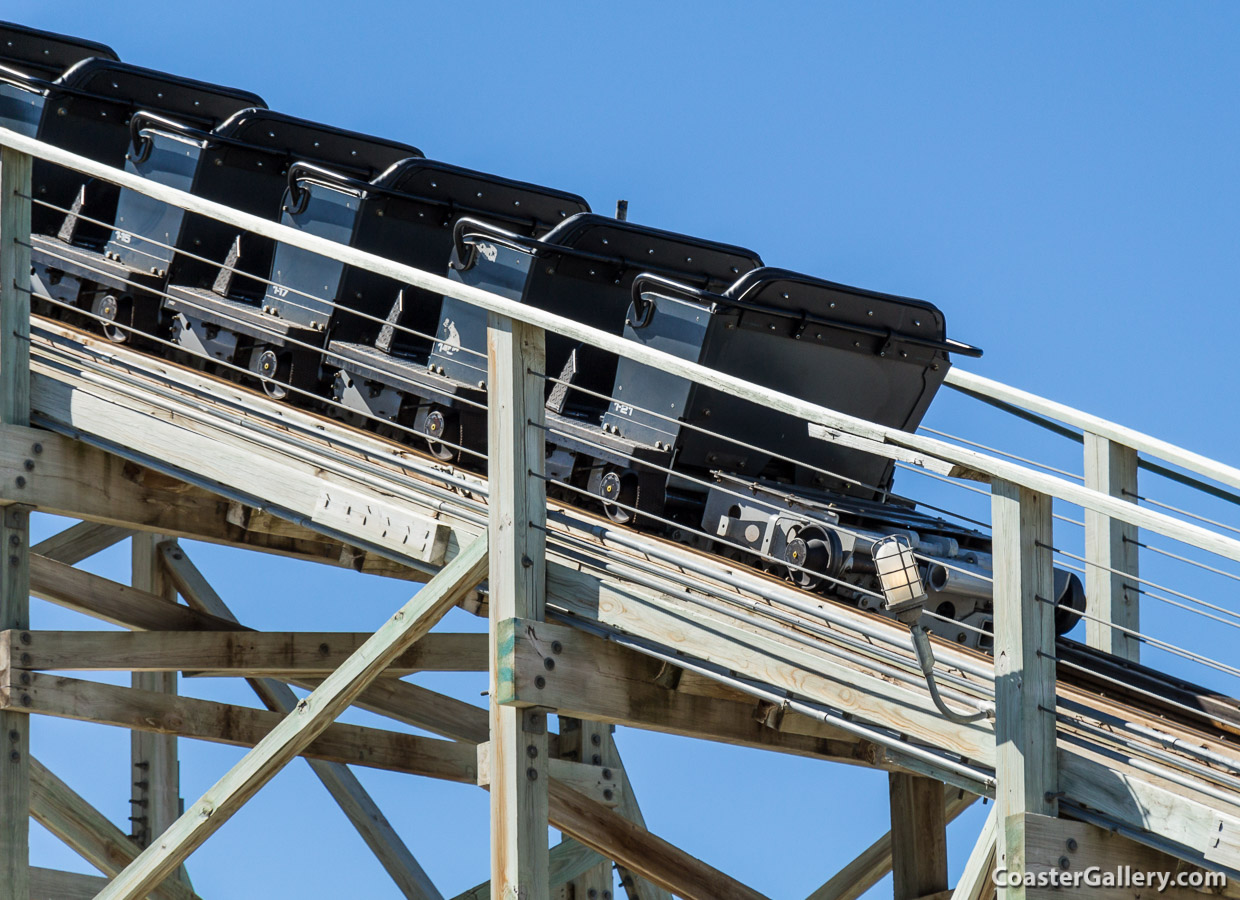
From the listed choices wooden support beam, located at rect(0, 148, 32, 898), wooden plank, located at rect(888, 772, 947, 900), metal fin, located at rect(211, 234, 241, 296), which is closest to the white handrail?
wooden support beam, located at rect(0, 148, 32, 898)

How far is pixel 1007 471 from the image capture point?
17.3ft

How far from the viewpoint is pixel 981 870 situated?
550cm

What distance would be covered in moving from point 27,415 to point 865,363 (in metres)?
3.64

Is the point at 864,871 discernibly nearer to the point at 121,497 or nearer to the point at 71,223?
the point at 121,497

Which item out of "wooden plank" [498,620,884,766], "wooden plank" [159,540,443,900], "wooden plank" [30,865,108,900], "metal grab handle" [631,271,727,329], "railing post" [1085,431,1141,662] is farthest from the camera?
"wooden plank" [159,540,443,900]

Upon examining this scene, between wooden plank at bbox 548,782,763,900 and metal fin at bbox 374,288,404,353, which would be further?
metal fin at bbox 374,288,404,353

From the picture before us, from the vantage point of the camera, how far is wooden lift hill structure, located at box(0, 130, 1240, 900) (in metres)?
5.38

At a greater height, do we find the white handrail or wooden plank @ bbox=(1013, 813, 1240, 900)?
the white handrail

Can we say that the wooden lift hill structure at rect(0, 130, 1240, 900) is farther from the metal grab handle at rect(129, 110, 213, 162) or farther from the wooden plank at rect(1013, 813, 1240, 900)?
the metal grab handle at rect(129, 110, 213, 162)

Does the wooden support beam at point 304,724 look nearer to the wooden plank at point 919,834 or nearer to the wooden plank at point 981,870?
the wooden plank at point 981,870

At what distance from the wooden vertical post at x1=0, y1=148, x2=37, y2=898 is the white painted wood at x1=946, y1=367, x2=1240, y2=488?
411 centimetres

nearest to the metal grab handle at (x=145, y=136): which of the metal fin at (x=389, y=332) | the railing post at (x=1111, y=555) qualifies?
the metal fin at (x=389, y=332)

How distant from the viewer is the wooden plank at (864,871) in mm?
9844

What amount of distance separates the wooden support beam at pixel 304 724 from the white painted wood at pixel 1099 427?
255 cm
